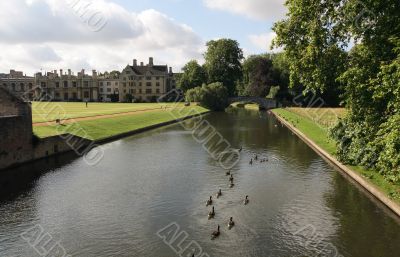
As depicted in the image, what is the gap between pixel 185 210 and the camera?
26.3 metres

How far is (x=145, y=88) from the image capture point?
168 metres

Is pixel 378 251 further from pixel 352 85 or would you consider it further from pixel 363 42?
pixel 363 42

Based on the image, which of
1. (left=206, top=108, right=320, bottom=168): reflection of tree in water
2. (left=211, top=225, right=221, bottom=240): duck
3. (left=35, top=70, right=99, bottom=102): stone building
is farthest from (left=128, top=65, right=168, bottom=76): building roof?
(left=211, top=225, right=221, bottom=240): duck

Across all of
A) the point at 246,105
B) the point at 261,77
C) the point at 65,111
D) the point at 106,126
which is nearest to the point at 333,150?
the point at 106,126

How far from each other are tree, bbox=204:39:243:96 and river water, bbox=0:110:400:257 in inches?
4314

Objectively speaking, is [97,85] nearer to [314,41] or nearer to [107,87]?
[107,87]

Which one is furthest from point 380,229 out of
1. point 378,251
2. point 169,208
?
point 169,208

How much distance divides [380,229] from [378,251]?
330 cm

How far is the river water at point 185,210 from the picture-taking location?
68.3 feet

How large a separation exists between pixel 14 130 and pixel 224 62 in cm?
11741

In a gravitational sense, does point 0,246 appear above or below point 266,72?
below

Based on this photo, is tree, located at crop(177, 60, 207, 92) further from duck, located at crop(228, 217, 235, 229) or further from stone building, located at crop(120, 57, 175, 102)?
duck, located at crop(228, 217, 235, 229)

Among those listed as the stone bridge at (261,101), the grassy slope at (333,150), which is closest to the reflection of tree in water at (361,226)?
the grassy slope at (333,150)

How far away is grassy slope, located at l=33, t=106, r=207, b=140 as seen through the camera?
50622mm
